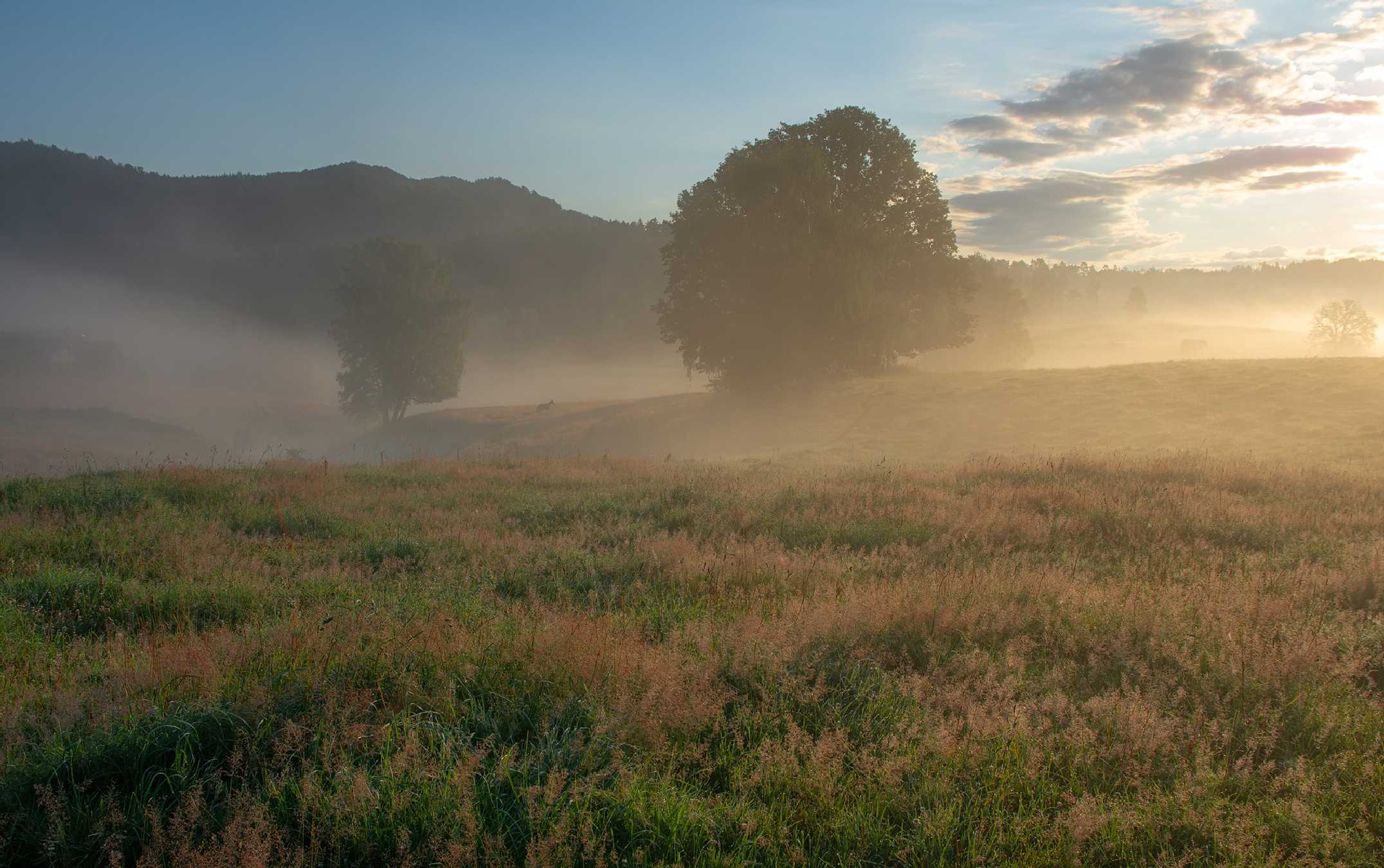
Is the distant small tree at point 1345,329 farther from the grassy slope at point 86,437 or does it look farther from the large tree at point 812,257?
the grassy slope at point 86,437

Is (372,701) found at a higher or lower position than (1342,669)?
higher

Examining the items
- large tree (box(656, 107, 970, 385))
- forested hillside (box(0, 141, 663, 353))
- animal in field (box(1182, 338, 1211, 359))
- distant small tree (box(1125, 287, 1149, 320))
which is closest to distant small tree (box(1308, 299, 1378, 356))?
animal in field (box(1182, 338, 1211, 359))

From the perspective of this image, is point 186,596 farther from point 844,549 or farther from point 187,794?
point 844,549

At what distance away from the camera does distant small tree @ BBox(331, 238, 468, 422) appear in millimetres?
61688

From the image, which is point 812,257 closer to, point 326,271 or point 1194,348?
point 1194,348

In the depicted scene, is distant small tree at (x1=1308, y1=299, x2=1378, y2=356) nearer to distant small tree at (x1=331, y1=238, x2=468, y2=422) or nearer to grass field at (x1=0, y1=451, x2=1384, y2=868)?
distant small tree at (x1=331, y1=238, x2=468, y2=422)

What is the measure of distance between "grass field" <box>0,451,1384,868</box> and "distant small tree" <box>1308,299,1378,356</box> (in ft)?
290

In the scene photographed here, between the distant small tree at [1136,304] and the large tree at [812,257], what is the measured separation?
123 meters

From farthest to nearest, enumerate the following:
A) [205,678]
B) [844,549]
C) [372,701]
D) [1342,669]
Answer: [844,549] → [1342,669] → [205,678] → [372,701]

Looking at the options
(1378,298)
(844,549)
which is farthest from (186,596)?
(1378,298)

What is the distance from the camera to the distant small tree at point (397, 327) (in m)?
61.7

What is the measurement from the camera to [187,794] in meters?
3.14

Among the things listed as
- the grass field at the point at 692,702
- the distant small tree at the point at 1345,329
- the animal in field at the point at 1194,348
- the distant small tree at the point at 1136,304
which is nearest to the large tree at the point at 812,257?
the grass field at the point at 692,702

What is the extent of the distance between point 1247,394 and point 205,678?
129ft
